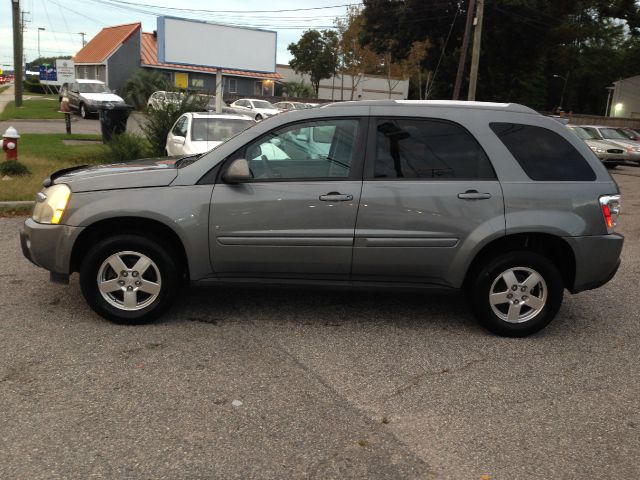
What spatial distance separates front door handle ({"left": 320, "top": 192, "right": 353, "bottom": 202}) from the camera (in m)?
4.35

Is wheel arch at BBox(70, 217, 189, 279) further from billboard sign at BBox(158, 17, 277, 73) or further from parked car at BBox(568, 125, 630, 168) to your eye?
parked car at BBox(568, 125, 630, 168)

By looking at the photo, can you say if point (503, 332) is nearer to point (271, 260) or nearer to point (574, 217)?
point (574, 217)

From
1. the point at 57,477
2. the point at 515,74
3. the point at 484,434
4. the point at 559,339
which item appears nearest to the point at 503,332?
the point at 559,339

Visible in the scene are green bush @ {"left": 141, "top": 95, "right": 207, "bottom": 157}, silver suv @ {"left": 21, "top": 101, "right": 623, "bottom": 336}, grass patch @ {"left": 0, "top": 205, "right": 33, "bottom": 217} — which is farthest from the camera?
green bush @ {"left": 141, "top": 95, "right": 207, "bottom": 157}

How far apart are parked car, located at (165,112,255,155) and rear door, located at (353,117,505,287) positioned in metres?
6.11

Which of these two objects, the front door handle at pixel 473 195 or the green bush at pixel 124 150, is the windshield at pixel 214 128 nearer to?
the green bush at pixel 124 150

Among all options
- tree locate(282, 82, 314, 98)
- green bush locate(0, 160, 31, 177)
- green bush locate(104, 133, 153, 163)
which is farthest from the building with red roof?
green bush locate(0, 160, 31, 177)

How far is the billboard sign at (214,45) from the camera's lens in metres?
18.5

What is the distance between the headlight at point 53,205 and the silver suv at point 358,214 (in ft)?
0.05

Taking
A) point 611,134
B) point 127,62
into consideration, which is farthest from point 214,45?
point 127,62

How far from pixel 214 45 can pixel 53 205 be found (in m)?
15.9

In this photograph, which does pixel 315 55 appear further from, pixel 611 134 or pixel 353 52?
pixel 611 134

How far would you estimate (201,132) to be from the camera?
1059 cm

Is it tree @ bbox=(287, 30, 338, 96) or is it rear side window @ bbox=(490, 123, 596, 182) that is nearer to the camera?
rear side window @ bbox=(490, 123, 596, 182)
